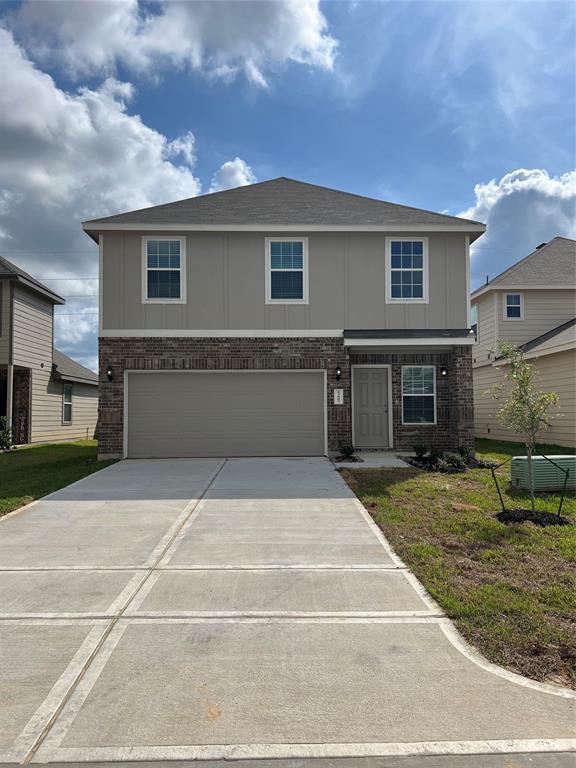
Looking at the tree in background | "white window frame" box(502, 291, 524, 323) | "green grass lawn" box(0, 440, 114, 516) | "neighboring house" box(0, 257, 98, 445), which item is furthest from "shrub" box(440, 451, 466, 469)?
"neighboring house" box(0, 257, 98, 445)

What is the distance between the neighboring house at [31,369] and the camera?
659 inches

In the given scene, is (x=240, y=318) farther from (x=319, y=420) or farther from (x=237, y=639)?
(x=237, y=639)

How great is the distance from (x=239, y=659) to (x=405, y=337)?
32.4 ft

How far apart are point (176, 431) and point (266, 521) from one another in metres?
6.37

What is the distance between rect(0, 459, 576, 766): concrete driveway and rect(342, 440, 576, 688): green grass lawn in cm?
21

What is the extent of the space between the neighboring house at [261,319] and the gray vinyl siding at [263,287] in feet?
0.08

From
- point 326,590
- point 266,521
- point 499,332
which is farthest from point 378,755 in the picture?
point 499,332

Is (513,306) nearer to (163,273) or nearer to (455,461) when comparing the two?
(455,461)

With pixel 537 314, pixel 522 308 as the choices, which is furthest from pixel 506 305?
pixel 537 314

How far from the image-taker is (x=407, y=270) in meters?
12.7

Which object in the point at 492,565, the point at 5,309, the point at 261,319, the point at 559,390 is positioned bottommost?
the point at 492,565

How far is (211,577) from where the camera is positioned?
15.6 ft

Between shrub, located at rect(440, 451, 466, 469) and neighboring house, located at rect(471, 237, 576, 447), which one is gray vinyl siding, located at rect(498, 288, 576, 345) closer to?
neighboring house, located at rect(471, 237, 576, 447)

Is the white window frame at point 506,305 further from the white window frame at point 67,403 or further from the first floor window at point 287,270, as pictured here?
the white window frame at point 67,403
